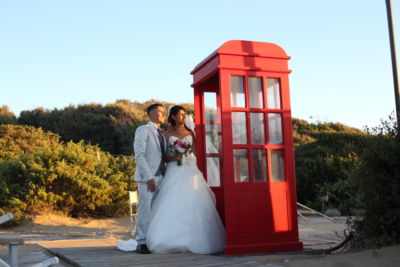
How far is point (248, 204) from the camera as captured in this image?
18.4 ft

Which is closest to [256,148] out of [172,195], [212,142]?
[212,142]

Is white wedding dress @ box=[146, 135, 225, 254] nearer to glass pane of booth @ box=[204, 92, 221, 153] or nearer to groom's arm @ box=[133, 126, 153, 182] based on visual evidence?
groom's arm @ box=[133, 126, 153, 182]

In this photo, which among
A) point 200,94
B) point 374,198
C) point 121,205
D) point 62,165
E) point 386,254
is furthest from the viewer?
point 121,205

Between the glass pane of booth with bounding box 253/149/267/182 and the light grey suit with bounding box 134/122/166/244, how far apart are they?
4.24ft

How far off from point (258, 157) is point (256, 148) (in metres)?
0.12

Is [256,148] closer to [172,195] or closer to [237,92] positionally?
[237,92]

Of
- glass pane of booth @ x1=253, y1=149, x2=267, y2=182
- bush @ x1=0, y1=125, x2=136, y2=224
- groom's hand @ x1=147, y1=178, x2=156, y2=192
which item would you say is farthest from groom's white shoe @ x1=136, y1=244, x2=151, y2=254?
bush @ x1=0, y1=125, x2=136, y2=224

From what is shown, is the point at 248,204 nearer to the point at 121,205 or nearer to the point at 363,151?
the point at 363,151

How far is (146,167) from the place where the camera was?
19.5ft

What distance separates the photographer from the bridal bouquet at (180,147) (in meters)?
6.07

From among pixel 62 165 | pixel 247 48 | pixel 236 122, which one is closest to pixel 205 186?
pixel 236 122

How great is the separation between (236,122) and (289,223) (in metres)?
1.46

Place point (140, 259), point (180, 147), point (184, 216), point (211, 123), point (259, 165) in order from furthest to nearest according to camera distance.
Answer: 1. point (211, 123)
2. point (180, 147)
3. point (259, 165)
4. point (184, 216)
5. point (140, 259)

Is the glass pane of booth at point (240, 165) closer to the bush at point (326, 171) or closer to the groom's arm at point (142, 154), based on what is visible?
the groom's arm at point (142, 154)
